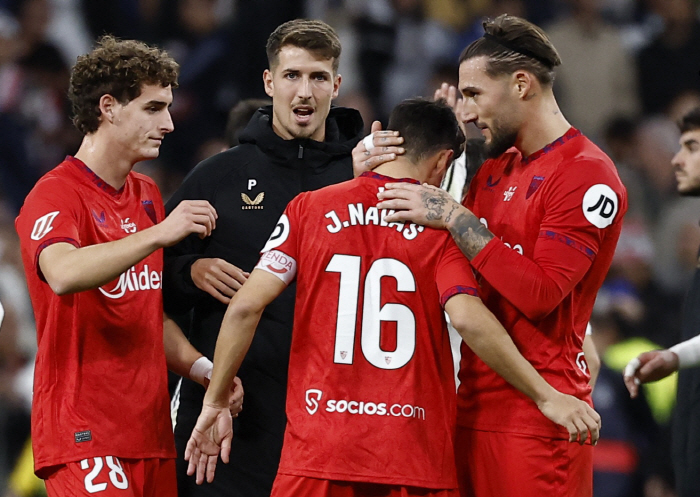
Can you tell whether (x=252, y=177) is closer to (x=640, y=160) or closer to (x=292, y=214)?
(x=292, y=214)

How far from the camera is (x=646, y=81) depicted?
9977 millimetres

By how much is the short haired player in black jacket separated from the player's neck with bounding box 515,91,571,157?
3.35ft

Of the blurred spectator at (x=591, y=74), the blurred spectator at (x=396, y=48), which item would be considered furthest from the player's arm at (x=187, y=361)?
the blurred spectator at (x=591, y=74)

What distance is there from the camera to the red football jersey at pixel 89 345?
3.91 metres

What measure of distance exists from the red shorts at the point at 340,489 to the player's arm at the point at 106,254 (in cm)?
98

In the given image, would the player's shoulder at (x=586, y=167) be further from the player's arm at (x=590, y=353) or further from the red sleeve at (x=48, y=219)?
the red sleeve at (x=48, y=219)

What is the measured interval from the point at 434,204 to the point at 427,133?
29 centimetres

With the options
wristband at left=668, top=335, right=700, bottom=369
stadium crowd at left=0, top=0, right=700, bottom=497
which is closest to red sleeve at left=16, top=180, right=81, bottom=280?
wristband at left=668, top=335, right=700, bottom=369

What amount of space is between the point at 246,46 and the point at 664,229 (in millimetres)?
4197

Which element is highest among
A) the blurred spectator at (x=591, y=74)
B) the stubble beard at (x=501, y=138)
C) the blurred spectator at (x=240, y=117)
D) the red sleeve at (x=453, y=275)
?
the blurred spectator at (x=591, y=74)

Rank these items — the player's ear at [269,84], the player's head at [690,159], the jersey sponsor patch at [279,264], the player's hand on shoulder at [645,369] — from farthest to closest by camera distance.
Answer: the player's head at [690,159] < the player's ear at [269,84] < the player's hand on shoulder at [645,369] < the jersey sponsor patch at [279,264]

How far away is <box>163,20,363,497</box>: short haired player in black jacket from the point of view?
464 cm

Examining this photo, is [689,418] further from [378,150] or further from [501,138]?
[378,150]

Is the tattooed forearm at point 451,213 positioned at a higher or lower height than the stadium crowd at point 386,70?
lower
